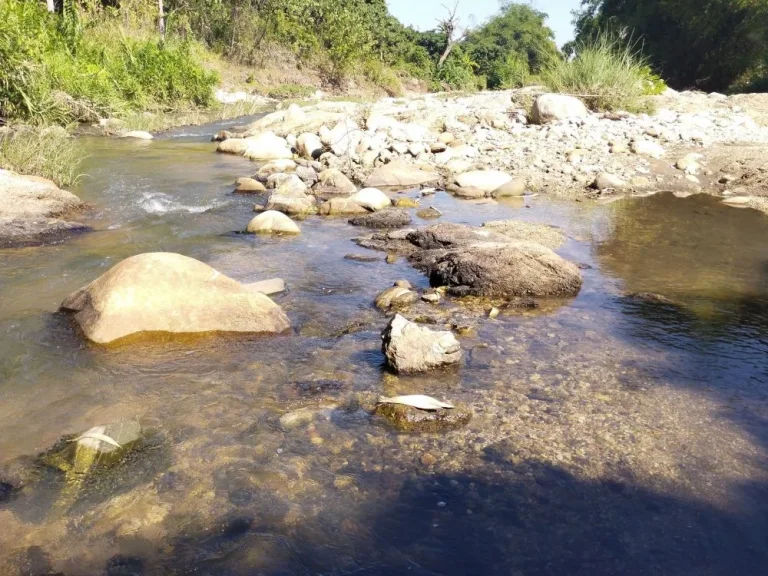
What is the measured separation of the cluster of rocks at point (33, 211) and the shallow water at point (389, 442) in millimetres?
607

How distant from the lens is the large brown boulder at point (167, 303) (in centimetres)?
396

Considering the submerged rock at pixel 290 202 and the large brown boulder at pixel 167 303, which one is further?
the submerged rock at pixel 290 202

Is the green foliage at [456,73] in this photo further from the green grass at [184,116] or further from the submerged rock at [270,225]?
the submerged rock at [270,225]

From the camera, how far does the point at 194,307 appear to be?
13.5 ft

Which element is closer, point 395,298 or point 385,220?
point 395,298

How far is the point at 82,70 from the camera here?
1371 centimetres

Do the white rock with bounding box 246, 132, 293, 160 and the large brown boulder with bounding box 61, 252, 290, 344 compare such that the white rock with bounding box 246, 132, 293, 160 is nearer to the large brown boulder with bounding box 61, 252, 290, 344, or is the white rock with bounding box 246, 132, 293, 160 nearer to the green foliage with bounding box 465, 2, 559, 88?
the large brown boulder with bounding box 61, 252, 290, 344

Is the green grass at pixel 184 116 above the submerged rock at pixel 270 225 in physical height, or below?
above

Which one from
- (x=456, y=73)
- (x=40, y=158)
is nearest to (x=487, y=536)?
(x=40, y=158)

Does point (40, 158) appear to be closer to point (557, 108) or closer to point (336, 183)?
point (336, 183)

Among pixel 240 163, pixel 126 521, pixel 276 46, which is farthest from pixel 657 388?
pixel 276 46

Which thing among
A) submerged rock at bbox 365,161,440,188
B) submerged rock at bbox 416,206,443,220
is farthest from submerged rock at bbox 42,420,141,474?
submerged rock at bbox 365,161,440,188

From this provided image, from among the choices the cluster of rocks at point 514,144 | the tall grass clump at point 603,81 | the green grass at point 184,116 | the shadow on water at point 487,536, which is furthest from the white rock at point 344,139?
the shadow on water at point 487,536

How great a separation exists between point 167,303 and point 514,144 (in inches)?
339
